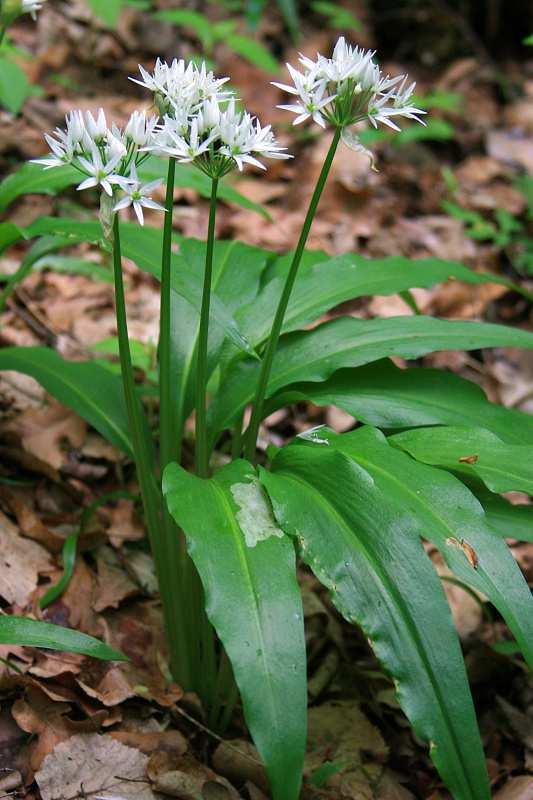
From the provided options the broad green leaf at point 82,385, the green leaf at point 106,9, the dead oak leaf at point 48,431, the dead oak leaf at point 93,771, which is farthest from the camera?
the green leaf at point 106,9

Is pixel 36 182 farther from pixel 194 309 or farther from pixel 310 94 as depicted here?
pixel 310 94

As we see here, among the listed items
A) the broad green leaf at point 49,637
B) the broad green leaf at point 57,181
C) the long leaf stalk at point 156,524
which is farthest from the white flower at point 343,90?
the broad green leaf at point 49,637

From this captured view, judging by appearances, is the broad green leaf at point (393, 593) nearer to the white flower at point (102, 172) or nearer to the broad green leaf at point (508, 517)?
the broad green leaf at point (508, 517)

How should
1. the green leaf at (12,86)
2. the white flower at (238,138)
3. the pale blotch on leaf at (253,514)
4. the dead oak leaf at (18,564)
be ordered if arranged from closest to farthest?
the white flower at (238,138) < the pale blotch on leaf at (253,514) < the dead oak leaf at (18,564) < the green leaf at (12,86)

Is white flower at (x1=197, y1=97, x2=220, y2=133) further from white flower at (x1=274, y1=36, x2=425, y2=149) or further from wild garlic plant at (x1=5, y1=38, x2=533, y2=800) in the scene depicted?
white flower at (x1=274, y1=36, x2=425, y2=149)

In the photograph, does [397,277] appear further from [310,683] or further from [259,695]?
[259,695]

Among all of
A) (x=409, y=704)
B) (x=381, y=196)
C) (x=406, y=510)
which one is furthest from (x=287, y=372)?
(x=381, y=196)
